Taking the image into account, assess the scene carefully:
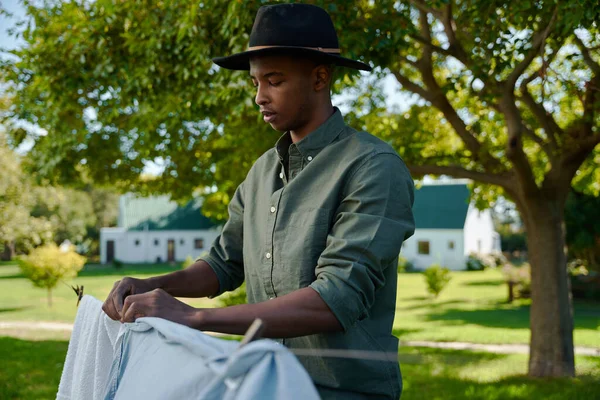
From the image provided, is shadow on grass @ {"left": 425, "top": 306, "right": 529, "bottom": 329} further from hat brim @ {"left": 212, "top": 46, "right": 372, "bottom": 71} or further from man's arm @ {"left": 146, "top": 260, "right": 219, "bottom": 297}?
hat brim @ {"left": 212, "top": 46, "right": 372, "bottom": 71}

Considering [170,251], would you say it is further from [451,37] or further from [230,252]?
[230,252]

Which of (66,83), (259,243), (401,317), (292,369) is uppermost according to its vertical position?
(66,83)

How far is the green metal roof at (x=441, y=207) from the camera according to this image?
43.0 metres

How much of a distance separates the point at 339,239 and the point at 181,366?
517 mm

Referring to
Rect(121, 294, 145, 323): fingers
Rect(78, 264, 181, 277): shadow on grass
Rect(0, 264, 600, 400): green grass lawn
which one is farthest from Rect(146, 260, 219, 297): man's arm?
Rect(78, 264, 181, 277): shadow on grass

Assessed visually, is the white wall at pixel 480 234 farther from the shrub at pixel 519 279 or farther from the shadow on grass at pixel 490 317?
the shadow on grass at pixel 490 317

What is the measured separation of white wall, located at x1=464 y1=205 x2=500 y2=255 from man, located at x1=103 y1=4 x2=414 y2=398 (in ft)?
141

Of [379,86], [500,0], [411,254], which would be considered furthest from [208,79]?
[411,254]

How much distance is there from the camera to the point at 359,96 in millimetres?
11469

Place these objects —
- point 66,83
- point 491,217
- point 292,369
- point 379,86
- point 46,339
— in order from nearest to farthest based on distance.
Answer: point 292,369, point 66,83, point 379,86, point 46,339, point 491,217

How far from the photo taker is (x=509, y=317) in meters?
20.2

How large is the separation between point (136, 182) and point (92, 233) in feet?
162

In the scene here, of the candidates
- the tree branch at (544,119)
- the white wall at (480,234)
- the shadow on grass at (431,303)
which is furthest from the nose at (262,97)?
the white wall at (480,234)

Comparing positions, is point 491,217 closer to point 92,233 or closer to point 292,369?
point 92,233
